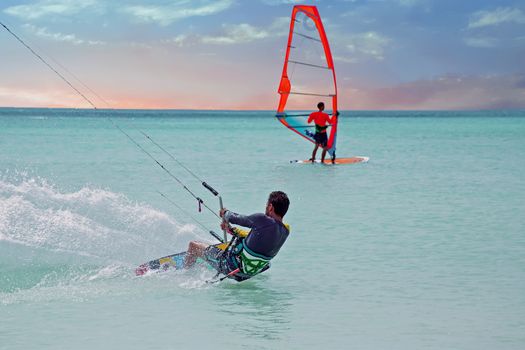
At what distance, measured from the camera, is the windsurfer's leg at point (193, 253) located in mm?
7070

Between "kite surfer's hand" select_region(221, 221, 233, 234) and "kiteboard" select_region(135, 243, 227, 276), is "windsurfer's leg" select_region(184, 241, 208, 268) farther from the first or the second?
"kite surfer's hand" select_region(221, 221, 233, 234)

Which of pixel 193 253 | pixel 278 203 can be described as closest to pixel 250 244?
pixel 278 203

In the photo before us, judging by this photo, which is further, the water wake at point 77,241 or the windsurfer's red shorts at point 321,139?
the windsurfer's red shorts at point 321,139

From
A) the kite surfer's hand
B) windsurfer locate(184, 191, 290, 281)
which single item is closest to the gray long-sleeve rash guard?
windsurfer locate(184, 191, 290, 281)

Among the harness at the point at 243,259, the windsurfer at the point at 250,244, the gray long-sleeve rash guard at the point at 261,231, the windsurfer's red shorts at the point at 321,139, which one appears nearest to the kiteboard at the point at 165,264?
the windsurfer at the point at 250,244

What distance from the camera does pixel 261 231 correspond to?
6410 mm

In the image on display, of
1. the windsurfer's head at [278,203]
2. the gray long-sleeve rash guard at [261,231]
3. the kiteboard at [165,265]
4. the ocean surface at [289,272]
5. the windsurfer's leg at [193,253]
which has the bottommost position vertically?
the ocean surface at [289,272]

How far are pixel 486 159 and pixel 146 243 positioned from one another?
16.8m

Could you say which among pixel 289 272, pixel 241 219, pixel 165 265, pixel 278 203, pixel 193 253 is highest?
pixel 278 203

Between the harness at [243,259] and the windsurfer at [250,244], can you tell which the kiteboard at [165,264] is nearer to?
the windsurfer at [250,244]

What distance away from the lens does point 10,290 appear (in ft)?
23.2

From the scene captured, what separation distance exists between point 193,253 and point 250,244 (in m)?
0.80

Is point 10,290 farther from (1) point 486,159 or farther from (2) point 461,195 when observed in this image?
(1) point 486,159

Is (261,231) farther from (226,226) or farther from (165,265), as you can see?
(165,265)
